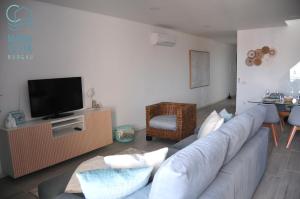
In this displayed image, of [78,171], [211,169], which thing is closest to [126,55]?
[78,171]

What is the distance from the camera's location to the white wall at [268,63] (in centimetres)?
563

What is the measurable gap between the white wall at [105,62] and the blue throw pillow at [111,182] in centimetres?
224

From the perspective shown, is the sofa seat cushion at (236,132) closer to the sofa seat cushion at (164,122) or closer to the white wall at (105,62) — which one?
the sofa seat cushion at (164,122)

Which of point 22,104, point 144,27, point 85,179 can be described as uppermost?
point 144,27

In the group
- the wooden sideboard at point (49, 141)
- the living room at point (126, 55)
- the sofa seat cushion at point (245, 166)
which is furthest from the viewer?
the living room at point (126, 55)

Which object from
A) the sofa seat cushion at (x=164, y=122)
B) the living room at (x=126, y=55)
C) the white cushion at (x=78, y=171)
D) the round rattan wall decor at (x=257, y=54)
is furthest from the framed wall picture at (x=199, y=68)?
the white cushion at (x=78, y=171)

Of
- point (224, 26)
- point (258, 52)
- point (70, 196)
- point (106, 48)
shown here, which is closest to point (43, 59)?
point (106, 48)

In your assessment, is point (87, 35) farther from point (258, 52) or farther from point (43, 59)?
point (258, 52)

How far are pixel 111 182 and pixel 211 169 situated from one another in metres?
0.59

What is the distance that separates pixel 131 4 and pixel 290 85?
176 inches

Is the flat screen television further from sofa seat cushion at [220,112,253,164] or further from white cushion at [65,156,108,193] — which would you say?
sofa seat cushion at [220,112,253,164]

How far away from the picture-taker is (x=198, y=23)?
5117mm

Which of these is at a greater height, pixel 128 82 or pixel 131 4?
pixel 131 4

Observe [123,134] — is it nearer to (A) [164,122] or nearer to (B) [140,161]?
(A) [164,122]
